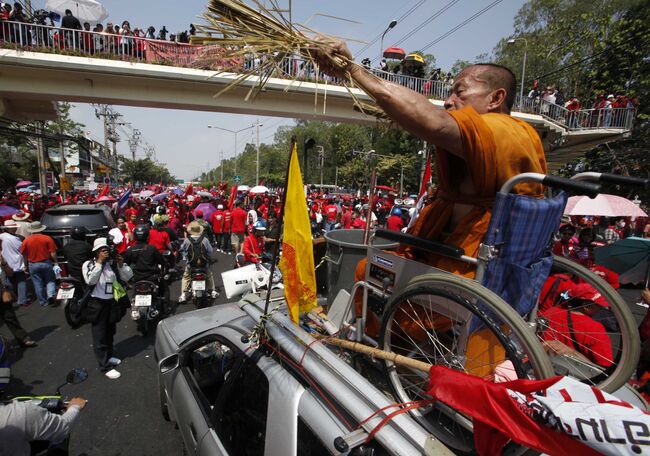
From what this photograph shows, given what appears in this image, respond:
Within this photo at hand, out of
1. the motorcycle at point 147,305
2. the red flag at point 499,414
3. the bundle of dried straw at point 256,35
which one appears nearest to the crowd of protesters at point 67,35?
the motorcycle at point 147,305

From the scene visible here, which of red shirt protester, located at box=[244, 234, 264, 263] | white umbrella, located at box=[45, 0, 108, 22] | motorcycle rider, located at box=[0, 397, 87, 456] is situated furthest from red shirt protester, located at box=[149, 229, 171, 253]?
white umbrella, located at box=[45, 0, 108, 22]

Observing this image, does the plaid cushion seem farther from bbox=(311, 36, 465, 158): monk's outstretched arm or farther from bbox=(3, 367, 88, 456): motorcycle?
bbox=(3, 367, 88, 456): motorcycle

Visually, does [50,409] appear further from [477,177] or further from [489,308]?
[477,177]

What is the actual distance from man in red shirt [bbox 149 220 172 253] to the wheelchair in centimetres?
640

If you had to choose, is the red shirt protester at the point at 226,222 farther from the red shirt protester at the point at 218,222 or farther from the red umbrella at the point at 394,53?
the red umbrella at the point at 394,53

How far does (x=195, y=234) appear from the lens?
6547 millimetres

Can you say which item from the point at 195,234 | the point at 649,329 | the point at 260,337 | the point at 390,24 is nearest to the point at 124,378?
the point at 195,234

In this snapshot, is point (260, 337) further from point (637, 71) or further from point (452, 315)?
point (637, 71)

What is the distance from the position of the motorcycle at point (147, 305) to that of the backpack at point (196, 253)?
63 cm

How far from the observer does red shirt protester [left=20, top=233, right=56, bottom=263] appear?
638 cm

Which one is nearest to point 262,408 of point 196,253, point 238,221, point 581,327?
point 581,327

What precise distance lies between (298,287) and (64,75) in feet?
52.2

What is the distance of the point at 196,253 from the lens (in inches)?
254

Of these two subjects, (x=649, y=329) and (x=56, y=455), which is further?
(x=649, y=329)
